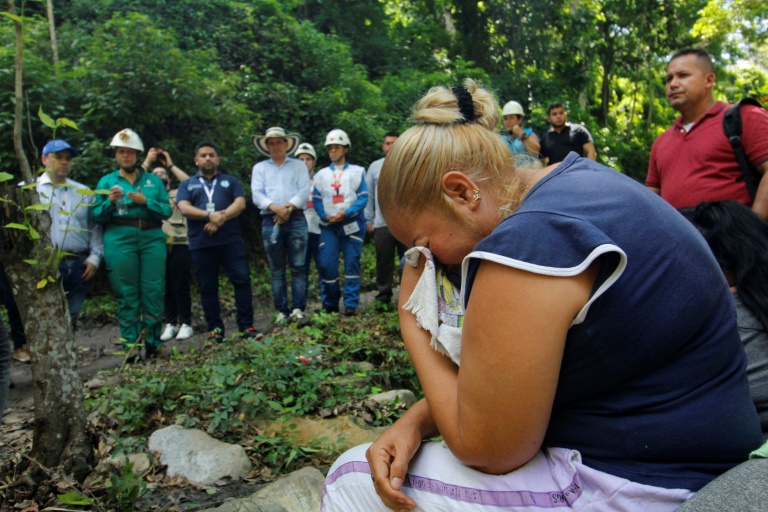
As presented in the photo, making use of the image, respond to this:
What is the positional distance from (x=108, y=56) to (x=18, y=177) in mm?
2325

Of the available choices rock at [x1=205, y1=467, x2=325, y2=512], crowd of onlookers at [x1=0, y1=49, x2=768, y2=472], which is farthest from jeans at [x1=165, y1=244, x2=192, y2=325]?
rock at [x1=205, y1=467, x2=325, y2=512]

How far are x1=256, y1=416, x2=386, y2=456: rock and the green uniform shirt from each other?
3095mm

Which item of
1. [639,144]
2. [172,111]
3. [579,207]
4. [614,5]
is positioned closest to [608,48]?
[614,5]

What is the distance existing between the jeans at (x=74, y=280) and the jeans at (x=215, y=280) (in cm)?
107

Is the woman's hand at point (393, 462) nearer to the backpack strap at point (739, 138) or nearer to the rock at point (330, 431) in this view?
the rock at point (330, 431)

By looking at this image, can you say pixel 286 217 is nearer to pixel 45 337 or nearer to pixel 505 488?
pixel 45 337

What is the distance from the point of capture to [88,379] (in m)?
5.19

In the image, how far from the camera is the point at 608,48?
18.7 m

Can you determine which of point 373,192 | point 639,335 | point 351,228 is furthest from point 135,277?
point 639,335

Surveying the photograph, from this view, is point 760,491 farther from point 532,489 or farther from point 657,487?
point 532,489

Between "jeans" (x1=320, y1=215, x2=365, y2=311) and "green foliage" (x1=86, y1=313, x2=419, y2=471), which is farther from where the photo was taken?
"jeans" (x1=320, y1=215, x2=365, y2=311)

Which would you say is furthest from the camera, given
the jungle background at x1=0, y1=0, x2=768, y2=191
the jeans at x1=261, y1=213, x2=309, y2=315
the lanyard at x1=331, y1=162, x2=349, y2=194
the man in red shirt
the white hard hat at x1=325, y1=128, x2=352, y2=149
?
the jungle background at x1=0, y1=0, x2=768, y2=191

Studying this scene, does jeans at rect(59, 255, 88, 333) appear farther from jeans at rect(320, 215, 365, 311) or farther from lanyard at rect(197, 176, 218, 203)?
jeans at rect(320, 215, 365, 311)

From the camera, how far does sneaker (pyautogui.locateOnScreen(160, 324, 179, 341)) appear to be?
694 cm
